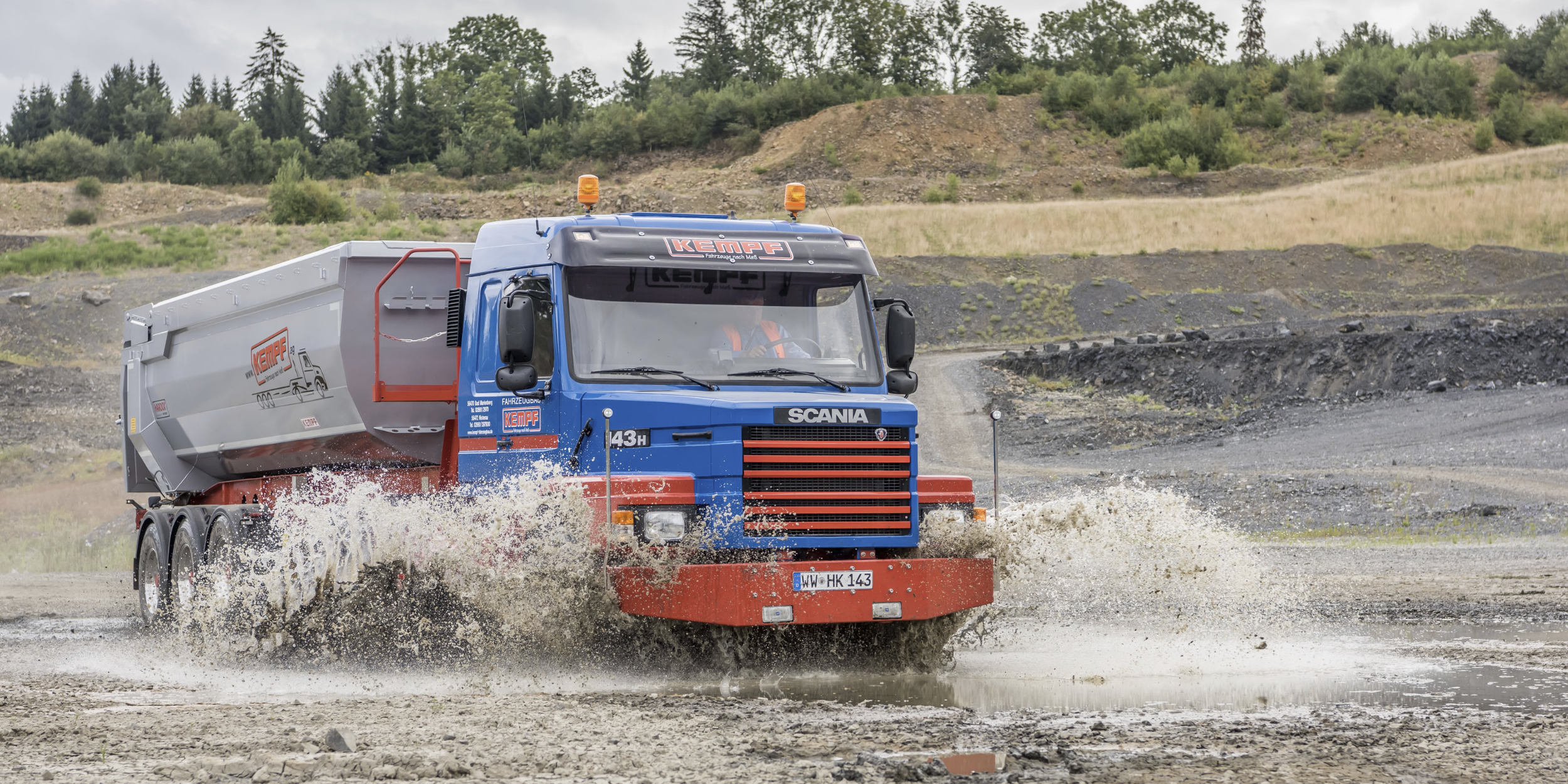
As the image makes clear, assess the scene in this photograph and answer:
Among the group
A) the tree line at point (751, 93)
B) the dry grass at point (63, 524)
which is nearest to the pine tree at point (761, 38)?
the tree line at point (751, 93)

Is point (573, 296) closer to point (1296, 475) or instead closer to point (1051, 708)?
point (1051, 708)

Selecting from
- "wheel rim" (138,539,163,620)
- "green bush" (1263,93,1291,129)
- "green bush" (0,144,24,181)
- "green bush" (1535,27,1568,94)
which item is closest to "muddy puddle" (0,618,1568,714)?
"wheel rim" (138,539,163,620)

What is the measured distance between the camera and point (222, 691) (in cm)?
1052

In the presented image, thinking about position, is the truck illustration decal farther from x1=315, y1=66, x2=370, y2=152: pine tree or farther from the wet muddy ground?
→ x1=315, y1=66, x2=370, y2=152: pine tree

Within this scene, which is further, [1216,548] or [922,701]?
[1216,548]

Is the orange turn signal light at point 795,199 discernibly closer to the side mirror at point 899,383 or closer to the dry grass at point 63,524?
the side mirror at point 899,383

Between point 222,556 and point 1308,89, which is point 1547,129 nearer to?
point 1308,89

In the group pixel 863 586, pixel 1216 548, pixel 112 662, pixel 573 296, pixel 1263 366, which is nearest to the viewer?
pixel 863 586

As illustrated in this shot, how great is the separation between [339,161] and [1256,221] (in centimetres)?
7727

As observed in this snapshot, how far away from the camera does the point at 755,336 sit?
33.9 ft

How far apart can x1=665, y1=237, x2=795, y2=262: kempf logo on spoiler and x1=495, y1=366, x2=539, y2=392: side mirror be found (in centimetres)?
128

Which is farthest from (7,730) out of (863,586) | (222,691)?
(863,586)

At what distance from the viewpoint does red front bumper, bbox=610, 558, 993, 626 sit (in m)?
9.16

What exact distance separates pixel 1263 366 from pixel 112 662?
33.1 m
